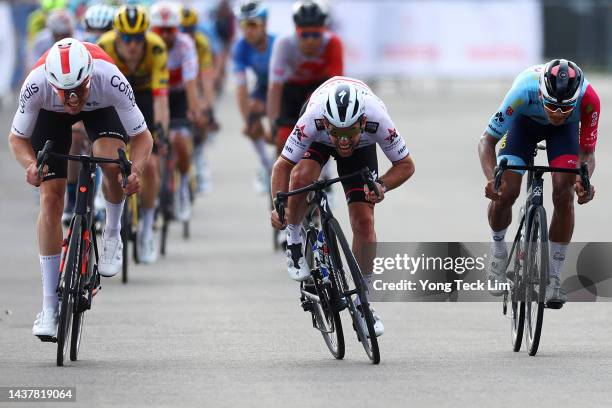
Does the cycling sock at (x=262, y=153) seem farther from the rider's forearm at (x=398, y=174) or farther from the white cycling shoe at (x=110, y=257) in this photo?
the rider's forearm at (x=398, y=174)

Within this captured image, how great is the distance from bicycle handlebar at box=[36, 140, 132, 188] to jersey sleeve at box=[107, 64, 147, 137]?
0.47 meters

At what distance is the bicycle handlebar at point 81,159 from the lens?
959cm

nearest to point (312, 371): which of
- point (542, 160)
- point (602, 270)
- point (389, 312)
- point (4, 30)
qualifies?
point (389, 312)

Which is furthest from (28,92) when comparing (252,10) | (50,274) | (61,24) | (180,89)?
(61,24)

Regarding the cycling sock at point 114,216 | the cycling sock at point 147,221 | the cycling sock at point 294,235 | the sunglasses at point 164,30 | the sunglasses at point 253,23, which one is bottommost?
the cycling sock at point 147,221

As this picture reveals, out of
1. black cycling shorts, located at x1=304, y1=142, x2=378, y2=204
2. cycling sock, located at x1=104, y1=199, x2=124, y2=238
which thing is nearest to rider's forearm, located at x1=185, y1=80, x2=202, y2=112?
cycling sock, located at x1=104, y1=199, x2=124, y2=238

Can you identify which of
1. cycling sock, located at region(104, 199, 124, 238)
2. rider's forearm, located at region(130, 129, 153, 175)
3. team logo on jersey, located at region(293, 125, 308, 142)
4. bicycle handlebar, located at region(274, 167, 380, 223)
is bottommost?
cycling sock, located at region(104, 199, 124, 238)

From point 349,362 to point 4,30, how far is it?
21705 mm

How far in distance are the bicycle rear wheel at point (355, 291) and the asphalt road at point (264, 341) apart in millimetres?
132

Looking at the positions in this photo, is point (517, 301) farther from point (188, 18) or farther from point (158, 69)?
point (188, 18)

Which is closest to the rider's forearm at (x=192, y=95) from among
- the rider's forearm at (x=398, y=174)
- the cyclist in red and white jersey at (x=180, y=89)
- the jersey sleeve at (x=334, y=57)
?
the cyclist in red and white jersey at (x=180, y=89)

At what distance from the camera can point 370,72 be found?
3641cm

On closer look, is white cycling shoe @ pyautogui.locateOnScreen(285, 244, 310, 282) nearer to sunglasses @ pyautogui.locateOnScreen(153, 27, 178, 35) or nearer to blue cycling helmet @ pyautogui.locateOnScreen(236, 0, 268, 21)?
sunglasses @ pyautogui.locateOnScreen(153, 27, 178, 35)

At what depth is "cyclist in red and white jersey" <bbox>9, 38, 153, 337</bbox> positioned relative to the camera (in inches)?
381
